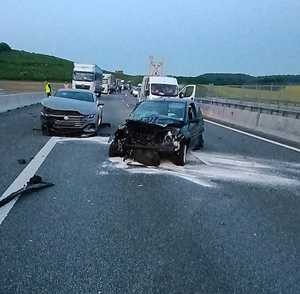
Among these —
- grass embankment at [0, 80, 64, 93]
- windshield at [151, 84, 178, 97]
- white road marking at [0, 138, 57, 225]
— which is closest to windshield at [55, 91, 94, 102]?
white road marking at [0, 138, 57, 225]

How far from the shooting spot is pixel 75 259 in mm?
5438

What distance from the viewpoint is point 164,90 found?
37.3 m

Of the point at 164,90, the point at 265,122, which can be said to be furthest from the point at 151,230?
the point at 164,90

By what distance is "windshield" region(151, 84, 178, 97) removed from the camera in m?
36.9

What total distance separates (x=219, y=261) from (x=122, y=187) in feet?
13.3

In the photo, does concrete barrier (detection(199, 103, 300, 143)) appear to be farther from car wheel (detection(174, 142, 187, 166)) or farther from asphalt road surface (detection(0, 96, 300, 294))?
car wheel (detection(174, 142, 187, 166))

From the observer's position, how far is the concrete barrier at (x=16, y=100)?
30.8 meters

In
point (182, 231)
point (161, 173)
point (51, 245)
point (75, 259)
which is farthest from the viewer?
point (161, 173)

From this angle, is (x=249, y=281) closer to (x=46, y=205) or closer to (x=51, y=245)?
(x=51, y=245)

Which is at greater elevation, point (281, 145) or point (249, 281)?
point (249, 281)

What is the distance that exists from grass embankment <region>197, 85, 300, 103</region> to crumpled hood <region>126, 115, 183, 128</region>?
23240 millimetres

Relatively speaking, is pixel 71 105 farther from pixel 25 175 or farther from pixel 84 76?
pixel 84 76

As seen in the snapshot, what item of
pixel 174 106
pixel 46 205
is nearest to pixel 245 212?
pixel 46 205

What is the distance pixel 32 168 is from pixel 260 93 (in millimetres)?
31543
